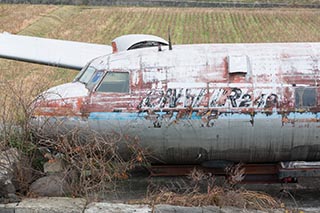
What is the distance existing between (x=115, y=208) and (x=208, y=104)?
3.60m

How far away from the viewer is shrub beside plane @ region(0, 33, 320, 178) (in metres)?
12.3

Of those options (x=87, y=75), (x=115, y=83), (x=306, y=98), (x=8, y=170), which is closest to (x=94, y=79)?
(x=87, y=75)

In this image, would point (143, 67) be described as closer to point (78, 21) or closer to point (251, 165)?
point (251, 165)

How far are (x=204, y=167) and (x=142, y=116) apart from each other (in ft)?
7.33

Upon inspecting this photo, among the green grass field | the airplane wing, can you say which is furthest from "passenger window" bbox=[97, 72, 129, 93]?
the green grass field

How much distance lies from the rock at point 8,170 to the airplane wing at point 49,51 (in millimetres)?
7251

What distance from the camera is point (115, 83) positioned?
1288 cm

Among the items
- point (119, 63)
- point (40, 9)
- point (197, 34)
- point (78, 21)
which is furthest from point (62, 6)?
point (119, 63)

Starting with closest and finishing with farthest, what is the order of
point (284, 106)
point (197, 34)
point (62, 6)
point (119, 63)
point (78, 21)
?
1. point (284, 106)
2. point (119, 63)
3. point (197, 34)
4. point (78, 21)
5. point (62, 6)

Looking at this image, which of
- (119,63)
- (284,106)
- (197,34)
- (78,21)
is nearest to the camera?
(284,106)

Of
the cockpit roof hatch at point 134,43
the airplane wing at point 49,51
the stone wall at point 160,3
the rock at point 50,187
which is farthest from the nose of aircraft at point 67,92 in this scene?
the stone wall at point 160,3

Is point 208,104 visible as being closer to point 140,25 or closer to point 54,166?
point 54,166

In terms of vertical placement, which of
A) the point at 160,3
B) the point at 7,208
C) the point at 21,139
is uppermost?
the point at 160,3

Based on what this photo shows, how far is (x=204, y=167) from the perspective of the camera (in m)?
13.3
